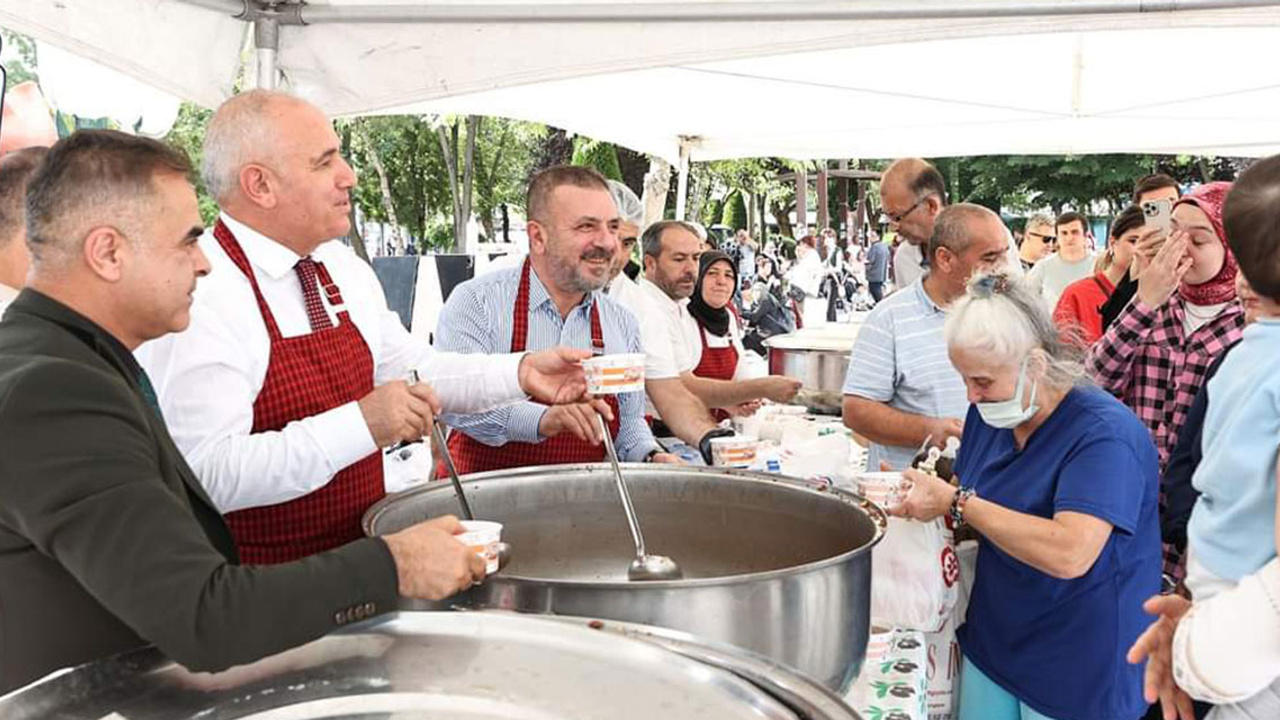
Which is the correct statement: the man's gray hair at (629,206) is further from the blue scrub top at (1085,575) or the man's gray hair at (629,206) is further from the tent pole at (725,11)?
the blue scrub top at (1085,575)

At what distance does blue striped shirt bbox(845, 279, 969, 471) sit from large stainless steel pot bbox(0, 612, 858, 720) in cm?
203

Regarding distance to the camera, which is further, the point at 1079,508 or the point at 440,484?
the point at 1079,508

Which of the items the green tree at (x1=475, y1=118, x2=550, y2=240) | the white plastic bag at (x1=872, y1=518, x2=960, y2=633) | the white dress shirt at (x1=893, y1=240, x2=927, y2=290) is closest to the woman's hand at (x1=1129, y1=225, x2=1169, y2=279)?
the white plastic bag at (x1=872, y1=518, x2=960, y2=633)

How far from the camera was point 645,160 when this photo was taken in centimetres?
Result: 1543

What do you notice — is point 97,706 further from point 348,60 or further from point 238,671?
point 348,60

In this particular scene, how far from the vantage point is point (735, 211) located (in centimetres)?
3562

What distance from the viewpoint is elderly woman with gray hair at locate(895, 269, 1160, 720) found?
2.16 meters

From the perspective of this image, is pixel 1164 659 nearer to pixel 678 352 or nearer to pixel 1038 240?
pixel 678 352

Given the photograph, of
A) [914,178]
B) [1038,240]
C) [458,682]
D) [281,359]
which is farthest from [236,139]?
[1038,240]

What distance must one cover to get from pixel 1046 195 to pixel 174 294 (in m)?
30.9

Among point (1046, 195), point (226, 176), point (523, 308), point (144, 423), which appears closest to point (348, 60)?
point (523, 308)

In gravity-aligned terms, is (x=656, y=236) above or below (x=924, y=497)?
above

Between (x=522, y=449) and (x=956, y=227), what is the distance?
1.45 meters

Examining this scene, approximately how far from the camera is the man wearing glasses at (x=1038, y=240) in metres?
8.37
